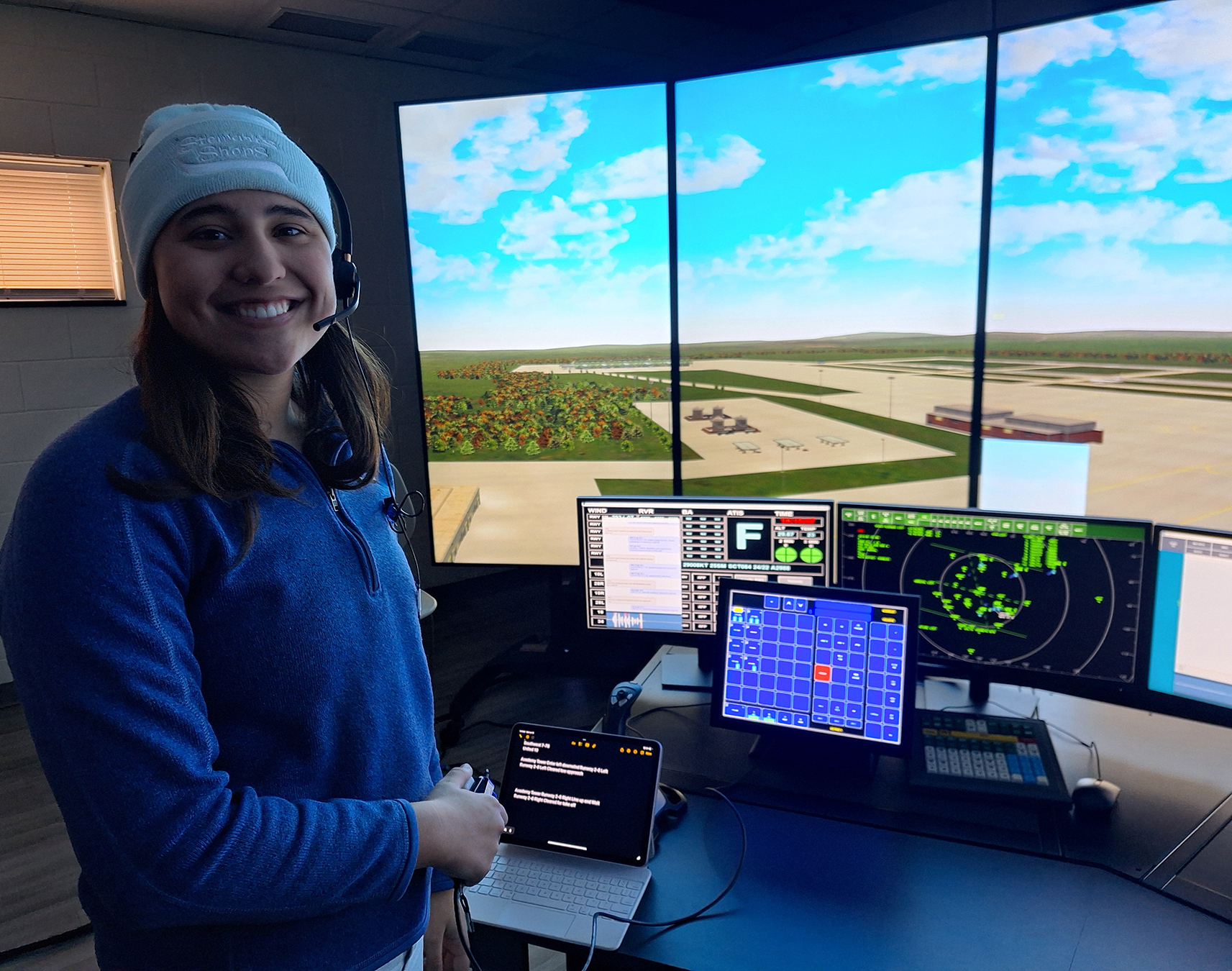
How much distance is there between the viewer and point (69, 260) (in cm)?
346

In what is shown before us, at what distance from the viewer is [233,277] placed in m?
0.78

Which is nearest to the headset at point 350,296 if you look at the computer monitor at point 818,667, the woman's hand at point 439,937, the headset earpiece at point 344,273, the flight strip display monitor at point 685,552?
the headset earpiece at point 344,273

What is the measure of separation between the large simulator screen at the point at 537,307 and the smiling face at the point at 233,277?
268cm

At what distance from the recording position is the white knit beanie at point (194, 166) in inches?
29.7

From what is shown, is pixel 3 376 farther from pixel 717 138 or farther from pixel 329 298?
pixel 329 298

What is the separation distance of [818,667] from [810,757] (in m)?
0.18

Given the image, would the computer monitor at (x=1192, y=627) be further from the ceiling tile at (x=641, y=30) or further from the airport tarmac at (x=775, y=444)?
the ceiling tile at (x=641, y=30)

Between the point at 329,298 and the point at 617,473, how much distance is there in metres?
2.86

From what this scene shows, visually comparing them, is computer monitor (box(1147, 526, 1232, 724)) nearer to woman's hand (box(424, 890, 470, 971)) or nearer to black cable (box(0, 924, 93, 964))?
woman's hand (box(424, 890, 470, 971))

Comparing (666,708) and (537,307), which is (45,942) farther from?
(537,307)

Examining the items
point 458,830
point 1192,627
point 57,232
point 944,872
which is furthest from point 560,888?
point 57,232

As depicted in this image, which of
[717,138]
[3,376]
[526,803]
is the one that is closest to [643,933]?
[526,803]

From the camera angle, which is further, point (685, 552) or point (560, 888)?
point (685, 552)

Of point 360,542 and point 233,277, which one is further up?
point 233,277
